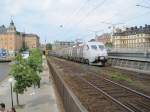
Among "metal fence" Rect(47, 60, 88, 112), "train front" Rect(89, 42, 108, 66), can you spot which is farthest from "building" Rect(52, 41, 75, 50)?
"metal fence" Rect(47, 60, 88, 112)

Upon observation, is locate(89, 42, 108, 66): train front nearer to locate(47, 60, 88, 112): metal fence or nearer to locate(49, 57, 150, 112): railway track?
locate(49, 57, 150, 112): railway track

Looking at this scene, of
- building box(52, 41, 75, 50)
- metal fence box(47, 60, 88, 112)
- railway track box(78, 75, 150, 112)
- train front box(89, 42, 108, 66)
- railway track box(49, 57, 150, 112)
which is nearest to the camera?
metal fence box(47, 60, 88, 112)

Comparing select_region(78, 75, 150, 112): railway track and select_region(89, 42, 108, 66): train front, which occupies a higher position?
select_region(89, 42, 108, 66): train front

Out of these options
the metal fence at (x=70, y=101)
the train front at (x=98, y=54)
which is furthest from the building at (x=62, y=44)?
the metal fence at (x=70, y=101)

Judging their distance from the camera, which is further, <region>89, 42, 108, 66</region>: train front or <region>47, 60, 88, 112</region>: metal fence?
A: <region>89, 42, 108, 66</region>: train front

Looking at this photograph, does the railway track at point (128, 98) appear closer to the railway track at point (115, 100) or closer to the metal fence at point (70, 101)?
the railway track at point (115, 100)

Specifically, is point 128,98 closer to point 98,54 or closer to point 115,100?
point 115,100

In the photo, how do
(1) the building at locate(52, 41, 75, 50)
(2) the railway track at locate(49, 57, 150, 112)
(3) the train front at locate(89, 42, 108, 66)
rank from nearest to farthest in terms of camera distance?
(2) the railway track at locate(49, 57, 150, 112) < (3) the train front at locate(89, 42, 108, 66) < (1) the building at locate(52, 41, 75, 50)

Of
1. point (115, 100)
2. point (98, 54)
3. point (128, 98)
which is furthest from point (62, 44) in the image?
point (115, 100)

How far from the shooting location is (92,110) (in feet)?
43.1

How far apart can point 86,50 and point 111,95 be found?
26848 mm

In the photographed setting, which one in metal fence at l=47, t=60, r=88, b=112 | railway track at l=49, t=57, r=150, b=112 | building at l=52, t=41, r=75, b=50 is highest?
building at l=52, t=41, r=75, b=50

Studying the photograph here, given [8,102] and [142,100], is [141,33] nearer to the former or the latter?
[8,102]

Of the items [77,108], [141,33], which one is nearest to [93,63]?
[77,108]
